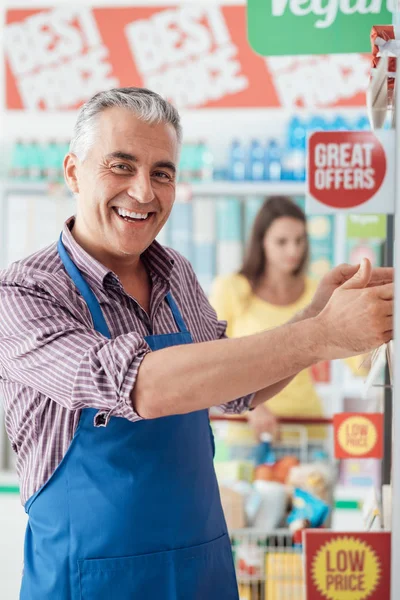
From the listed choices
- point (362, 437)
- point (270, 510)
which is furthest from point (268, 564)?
point (362, 437)

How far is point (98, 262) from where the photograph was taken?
1.94 metres

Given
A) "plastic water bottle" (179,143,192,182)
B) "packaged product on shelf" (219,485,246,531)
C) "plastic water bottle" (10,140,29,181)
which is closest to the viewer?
"packaged product on shelf" (219,485,246,531)

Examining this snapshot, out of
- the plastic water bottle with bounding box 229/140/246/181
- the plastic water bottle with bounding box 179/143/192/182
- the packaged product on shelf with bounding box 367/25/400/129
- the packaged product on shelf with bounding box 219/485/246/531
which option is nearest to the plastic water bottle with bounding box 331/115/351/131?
the plastic water bottle with bounding box 229/140/246/181

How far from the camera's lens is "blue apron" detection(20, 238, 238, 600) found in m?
1.86

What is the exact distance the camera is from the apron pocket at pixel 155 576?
1.86 metres

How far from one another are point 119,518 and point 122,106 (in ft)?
2.99

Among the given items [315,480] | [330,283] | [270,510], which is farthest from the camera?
[315,480]

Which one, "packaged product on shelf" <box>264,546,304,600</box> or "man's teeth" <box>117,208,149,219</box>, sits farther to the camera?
"packaged product on shelf" <box>264,546,304,600</box>

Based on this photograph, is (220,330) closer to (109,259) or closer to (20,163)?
(109,259)

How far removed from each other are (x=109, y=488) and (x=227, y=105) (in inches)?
217

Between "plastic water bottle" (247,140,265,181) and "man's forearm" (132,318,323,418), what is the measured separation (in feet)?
17.2

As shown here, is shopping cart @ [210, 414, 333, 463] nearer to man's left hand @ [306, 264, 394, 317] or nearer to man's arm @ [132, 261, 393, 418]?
man's left hand @ [306, 264, 394, 317]

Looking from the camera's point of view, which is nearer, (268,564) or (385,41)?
(385,41)

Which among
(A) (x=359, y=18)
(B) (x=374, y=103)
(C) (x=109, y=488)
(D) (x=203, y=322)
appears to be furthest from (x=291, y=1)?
(C) (x=109, y=488)
